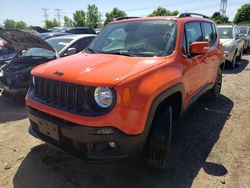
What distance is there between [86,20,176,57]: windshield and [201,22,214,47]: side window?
1397mm

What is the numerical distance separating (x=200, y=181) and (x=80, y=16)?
6684 centimetres

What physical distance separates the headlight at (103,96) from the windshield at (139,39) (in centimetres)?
104

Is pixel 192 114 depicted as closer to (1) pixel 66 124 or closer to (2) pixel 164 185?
(2) pixel 164 185

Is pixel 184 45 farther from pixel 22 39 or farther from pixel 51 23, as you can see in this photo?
pixel 51 23

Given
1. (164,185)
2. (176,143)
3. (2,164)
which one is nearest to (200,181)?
(164,185)

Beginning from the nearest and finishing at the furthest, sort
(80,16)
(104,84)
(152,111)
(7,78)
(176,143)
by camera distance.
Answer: (104,84), (152,111), (176,143), (7,78), (80,16)

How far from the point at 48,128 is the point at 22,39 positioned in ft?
11.4

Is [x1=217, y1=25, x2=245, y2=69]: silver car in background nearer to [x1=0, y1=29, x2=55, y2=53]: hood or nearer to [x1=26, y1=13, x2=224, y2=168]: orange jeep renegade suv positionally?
[x1=26, y1=13, x2=224, y2=168]: orange jeep renegade suv

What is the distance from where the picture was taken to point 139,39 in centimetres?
367

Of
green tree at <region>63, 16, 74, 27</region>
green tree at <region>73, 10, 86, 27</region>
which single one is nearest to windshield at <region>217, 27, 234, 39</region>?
green tree at <region>73, 10, 86, 27</region>

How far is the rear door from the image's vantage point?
365 centimetres

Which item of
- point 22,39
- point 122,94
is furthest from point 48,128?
point 22,39

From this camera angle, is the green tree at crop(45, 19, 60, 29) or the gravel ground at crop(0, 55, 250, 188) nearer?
the gravel ground at crop(0, 55, 250, 188)

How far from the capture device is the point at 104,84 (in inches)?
97.3
